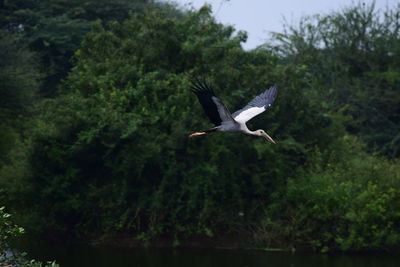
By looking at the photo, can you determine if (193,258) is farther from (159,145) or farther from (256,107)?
(256,107)

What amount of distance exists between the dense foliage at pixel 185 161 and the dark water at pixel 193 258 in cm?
43

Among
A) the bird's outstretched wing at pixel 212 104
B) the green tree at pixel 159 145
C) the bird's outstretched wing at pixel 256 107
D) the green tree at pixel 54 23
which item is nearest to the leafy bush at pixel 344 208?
the green tree at pixel 159 145

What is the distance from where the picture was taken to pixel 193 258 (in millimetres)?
18984

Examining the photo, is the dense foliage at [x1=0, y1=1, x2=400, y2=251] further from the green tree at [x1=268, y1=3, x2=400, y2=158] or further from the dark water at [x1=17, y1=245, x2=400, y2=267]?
the green tree at [x1=268, y1=3, x2=400, y2=158]

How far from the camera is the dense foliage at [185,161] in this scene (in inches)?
763

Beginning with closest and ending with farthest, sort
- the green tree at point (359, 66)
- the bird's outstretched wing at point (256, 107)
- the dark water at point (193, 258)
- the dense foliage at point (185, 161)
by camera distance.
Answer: the bird's outstretched wing at point (256, 107), the dark water at point (193, 258), the dense foliage at point (185, 161), the green tree at point (359, 66)

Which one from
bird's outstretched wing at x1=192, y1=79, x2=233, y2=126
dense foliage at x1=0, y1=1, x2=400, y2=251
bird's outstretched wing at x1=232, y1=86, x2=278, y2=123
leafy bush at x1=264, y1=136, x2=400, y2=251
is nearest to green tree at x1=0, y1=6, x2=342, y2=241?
dense foliage at x1=0, y1=1, x2=400, y2=251

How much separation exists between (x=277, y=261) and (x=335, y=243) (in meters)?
1.89

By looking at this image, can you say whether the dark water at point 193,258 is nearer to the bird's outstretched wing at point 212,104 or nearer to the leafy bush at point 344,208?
the leafy bush at point 344,208

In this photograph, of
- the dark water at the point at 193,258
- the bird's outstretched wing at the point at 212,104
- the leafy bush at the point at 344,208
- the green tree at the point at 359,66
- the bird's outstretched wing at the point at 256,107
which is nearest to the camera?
the bird's outstretched wing at the point at 212,104

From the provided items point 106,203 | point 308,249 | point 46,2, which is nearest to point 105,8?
point 46,2

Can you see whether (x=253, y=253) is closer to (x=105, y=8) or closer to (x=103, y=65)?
(x=103, y=65)

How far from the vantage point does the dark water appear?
1798cm

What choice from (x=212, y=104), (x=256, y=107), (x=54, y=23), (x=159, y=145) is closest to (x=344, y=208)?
(x=159, y=145)
